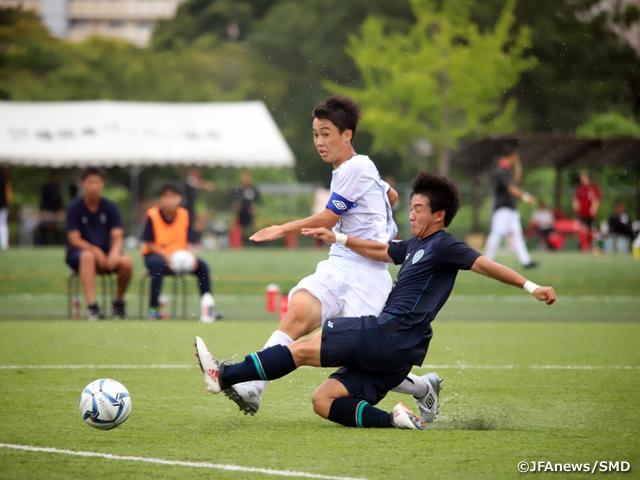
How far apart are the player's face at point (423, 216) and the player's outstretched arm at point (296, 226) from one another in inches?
26.5

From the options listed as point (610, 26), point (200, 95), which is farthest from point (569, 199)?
point (200, 95)

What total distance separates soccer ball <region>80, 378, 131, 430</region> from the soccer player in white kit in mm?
1021

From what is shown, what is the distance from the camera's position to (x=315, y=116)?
6680 millimetres

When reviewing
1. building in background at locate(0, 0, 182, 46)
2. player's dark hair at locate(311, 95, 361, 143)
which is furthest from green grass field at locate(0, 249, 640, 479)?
building in background at locate(0, 0, 182, 46)

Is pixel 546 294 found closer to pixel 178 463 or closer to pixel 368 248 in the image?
pixel 368 248

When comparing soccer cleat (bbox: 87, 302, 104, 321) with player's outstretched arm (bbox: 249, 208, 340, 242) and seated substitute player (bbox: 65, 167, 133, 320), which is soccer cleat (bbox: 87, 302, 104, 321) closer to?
seated substitute player (bbox: 65, 167, 133, 320)

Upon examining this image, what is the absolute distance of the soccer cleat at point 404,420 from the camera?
5758mm

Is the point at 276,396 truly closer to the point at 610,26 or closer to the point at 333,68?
the point at 610,26

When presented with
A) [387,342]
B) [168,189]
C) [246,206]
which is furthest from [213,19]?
[387,342]

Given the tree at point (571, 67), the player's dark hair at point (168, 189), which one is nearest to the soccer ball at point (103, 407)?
the player's dark hair at point (168, 189)

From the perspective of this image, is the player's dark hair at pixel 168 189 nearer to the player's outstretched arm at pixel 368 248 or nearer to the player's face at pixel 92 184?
the player's face at pixel 92 184

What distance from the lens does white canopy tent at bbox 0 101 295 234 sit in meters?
27.5

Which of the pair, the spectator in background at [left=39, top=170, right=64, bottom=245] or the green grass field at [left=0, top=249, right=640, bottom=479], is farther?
the spectator in background at [left=39, top=170, right=64, bottom=245]

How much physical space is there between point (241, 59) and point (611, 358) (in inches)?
1712
